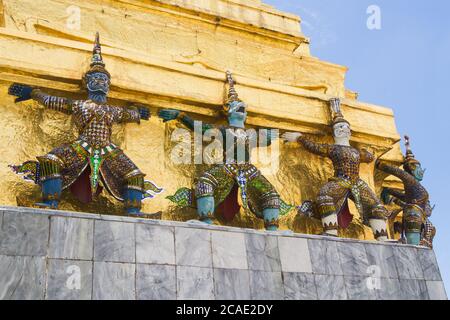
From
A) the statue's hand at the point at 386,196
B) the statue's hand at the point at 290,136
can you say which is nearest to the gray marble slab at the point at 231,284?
the statue's hand at the point at 290,136

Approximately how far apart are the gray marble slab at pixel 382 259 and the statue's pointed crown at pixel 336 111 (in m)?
1.99

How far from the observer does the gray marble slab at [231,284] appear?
5844 mm

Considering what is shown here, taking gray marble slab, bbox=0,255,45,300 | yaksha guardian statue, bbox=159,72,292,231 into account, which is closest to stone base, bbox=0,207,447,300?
gray marble slab, bbox=0,255,45,300

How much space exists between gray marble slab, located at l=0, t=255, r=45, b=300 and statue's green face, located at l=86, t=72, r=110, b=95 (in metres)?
2.36

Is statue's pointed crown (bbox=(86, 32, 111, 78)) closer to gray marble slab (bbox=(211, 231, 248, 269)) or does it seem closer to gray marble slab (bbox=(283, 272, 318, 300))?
gray marble slab (bbox=(211, 231, 248, 269))

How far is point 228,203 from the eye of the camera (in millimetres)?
7375

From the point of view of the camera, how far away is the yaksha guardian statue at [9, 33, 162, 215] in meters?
6.28

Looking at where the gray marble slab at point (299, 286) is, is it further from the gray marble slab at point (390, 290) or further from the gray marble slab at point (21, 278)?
the gray marble slab at point (21, 278)

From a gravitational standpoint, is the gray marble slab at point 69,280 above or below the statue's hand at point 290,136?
below

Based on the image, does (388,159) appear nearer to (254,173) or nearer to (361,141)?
(361,141)
